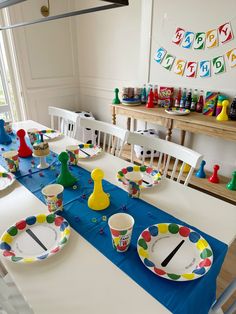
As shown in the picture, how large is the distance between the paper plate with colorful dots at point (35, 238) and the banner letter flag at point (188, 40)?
1.98m

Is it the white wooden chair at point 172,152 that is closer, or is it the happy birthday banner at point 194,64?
the white wooden chair at point 172,152

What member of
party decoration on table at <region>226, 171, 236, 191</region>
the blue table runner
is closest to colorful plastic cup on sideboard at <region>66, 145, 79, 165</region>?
the blue table runner

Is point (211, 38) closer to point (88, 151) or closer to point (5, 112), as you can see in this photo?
point (88, 151)

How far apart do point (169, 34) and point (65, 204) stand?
199 cm

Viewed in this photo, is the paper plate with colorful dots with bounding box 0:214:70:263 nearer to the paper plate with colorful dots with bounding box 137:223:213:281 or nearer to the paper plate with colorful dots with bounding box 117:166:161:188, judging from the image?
the paper plate with colorful dots with bounding box 137:223:213:281

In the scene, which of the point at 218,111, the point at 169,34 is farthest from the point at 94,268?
the point at 169,34

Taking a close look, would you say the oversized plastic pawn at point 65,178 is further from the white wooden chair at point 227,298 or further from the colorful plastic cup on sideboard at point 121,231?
the white wooden chair at point 227,298

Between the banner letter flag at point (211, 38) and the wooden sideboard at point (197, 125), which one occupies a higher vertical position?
the banner letter flag at point (211, 38)

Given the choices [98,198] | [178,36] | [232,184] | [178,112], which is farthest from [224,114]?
[98,198]

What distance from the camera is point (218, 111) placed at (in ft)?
6.43

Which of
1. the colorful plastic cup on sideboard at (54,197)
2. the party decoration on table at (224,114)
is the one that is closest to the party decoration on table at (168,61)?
the party decoration on table at (224,114)

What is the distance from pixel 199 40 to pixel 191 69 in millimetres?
246

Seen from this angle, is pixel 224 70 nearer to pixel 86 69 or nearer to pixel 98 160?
pixel 98 160

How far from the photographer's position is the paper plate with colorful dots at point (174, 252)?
649 mm
